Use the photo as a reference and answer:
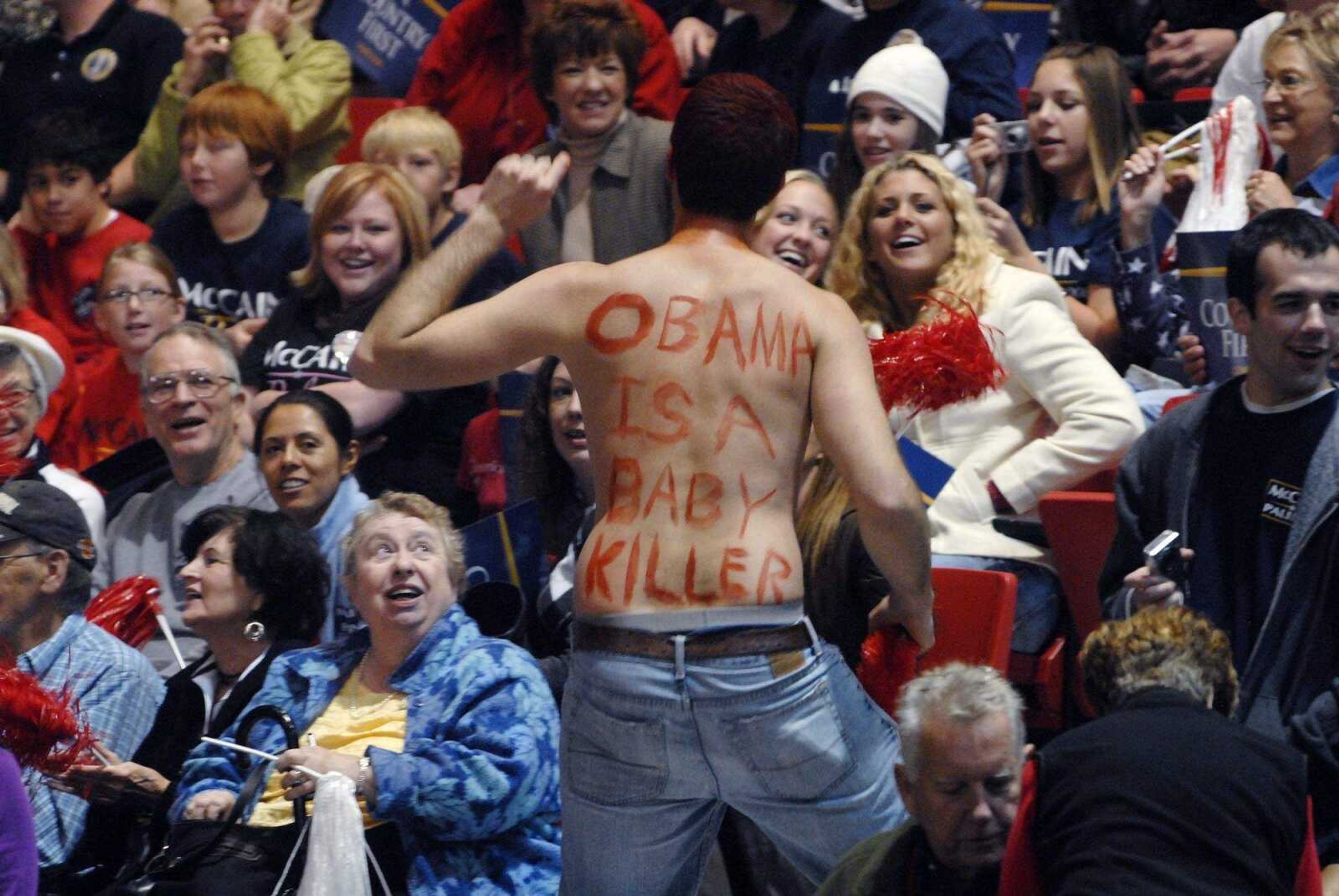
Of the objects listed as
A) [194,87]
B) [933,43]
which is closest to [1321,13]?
[933,43]

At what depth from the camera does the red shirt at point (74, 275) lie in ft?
25.3

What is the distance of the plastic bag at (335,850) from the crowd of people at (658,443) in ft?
0.34

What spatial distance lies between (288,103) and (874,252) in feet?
10.2

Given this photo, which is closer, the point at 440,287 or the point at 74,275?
the point at 440,287

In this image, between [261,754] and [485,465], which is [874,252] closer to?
[485,465]

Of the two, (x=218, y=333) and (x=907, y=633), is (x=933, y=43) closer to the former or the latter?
(x=218, y=333)

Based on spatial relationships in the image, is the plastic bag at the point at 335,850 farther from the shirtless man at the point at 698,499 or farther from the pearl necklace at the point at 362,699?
the shirtless man at the point at 698,499

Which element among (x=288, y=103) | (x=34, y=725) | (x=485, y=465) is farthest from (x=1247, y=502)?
(x=288, y=103)

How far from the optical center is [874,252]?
562cm

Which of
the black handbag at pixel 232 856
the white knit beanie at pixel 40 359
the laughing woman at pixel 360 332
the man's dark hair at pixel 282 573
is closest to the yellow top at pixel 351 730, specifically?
the black handbag at pixel 232 856

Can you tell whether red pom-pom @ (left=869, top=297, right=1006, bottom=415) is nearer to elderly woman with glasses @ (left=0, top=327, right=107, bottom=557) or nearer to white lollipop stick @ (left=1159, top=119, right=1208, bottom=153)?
white lollipop stick @ (left=1159, top=119, right=1208, bottom=153)

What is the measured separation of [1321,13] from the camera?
6.00 meters

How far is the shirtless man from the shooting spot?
142 inches

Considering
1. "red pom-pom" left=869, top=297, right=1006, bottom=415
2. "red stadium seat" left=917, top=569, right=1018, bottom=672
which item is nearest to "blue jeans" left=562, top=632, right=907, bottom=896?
"red pom-pom" left=869, top=297, right=1006, bottom=415
